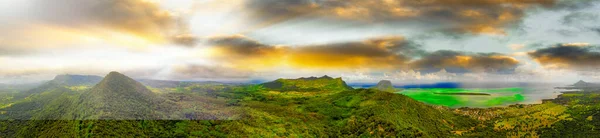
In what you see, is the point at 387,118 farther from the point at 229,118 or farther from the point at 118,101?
the point at 118,101

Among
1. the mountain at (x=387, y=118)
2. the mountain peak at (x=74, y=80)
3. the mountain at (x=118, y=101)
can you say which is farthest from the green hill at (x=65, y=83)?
the mountain at (x=387, y=118)

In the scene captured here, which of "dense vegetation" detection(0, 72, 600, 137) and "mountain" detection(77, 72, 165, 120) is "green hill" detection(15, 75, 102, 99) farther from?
"mountain" detection(77, 72, 165, 120)

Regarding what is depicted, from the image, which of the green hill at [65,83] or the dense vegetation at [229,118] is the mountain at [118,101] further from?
the green hill at [65,83]

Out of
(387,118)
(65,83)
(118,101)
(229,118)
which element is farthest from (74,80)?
(387,118)

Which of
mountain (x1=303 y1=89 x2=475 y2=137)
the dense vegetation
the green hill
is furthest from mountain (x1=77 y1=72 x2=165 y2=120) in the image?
mountain (x1=303 y1=89 x2=475 y2=137)

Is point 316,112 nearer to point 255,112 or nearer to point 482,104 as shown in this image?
point 255,112

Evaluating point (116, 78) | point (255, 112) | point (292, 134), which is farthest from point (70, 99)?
point (292, 134)

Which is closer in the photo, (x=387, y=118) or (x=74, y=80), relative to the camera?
(x=74, y=80)
